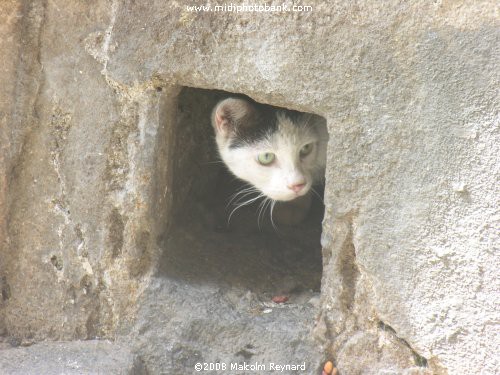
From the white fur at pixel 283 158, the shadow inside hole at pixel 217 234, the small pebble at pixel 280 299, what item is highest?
the white fur at pixel 283 158

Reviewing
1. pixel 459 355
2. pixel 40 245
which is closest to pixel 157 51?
pixel 40 245

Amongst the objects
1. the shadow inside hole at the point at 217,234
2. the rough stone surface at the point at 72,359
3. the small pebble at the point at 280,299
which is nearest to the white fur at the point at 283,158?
the shadow inside hole at the point at 217,234

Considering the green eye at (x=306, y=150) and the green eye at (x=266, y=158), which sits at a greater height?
the green eye at (x=306, y=150)

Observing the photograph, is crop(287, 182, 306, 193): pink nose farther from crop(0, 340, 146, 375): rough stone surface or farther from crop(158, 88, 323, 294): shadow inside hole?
crop(0, 340, 146, 375): rough stone surface

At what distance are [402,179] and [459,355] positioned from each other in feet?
1.96

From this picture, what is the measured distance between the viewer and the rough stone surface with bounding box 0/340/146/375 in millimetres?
2781

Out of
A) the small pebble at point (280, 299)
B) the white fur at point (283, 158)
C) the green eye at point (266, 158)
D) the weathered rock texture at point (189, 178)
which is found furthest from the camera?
the green eye at point (266, 158)

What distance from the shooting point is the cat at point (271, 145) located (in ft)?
10.4

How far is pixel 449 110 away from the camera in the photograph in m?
2.30

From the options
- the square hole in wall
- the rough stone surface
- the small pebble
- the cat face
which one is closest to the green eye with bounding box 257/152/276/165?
the cat face

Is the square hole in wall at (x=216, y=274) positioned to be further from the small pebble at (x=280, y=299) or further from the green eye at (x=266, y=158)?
the green eye at (x=266, y=158)

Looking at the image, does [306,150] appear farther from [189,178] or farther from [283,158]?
[189,178]

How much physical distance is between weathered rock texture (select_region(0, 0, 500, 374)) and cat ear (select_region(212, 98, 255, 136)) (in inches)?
7.0

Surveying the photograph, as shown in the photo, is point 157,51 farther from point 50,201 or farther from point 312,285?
point 312,285
